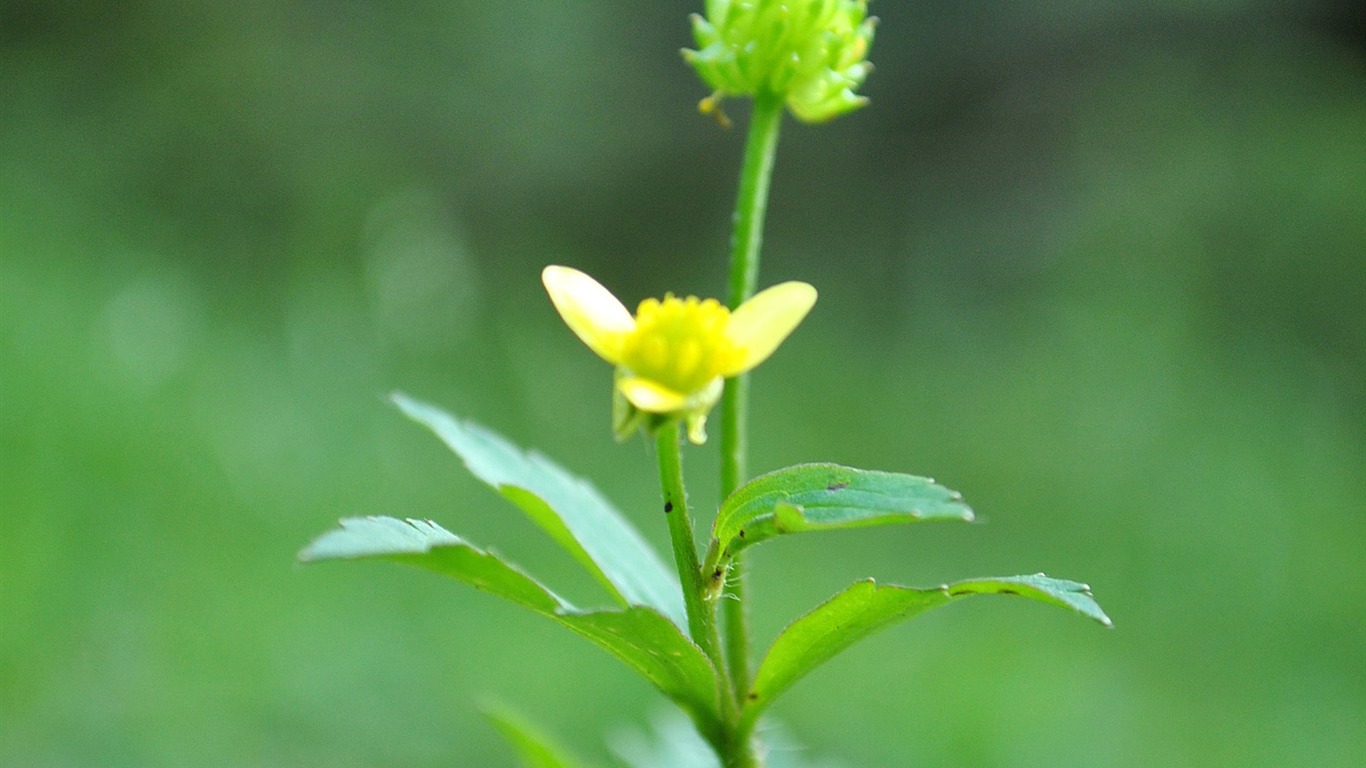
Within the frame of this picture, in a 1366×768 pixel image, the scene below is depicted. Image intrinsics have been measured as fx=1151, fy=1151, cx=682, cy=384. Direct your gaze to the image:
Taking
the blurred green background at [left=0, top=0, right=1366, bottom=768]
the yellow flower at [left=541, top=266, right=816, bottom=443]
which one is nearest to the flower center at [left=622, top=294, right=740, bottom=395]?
the yellow flower at [left=541, top=266, right=816, bottom=443]

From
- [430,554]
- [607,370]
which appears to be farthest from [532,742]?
[607,370]

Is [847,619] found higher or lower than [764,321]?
lower

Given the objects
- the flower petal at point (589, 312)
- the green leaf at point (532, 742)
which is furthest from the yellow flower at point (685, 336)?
the green leaf at point (532, 742)

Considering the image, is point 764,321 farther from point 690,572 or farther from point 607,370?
point 607,370

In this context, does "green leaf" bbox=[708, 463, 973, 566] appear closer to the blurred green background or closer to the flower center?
the flower center

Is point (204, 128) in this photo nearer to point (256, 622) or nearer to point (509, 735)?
point (256, 622)

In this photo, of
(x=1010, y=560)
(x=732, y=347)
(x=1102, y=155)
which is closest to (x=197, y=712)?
(x=732, y=347)
